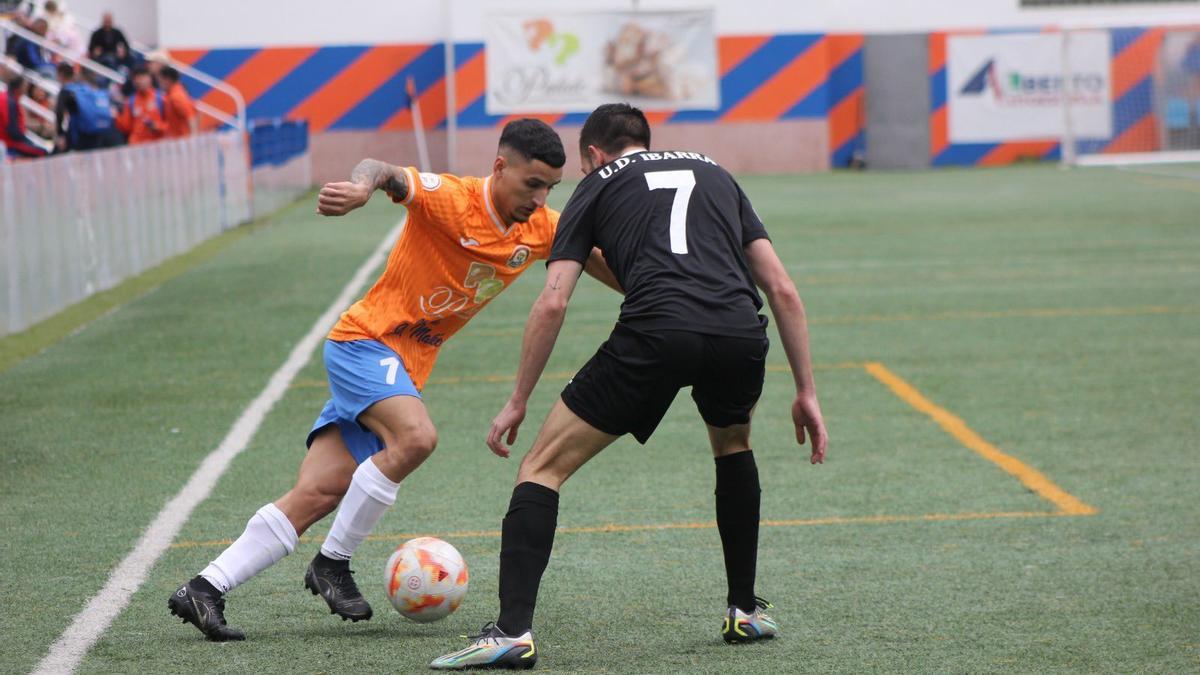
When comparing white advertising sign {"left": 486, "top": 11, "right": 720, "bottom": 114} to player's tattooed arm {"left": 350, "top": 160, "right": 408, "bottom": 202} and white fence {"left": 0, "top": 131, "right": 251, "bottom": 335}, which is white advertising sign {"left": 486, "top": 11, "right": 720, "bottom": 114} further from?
player's tattooed arm {"left": 350, "top": 160, "right": 408, "bottom": 202}

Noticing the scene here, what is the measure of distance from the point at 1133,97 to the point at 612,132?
107ft

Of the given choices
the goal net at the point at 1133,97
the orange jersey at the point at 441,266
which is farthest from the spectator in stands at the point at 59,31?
the orange jersey at the point at 441,266

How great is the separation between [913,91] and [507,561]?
3155 cm

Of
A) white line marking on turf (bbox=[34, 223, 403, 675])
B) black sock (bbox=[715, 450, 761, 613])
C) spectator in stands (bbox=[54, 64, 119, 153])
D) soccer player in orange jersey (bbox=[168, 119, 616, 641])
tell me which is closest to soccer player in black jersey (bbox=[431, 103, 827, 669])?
black sock (bbox=[715, 450, 761, 613])

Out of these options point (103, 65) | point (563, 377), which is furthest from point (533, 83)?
point (563, 377)

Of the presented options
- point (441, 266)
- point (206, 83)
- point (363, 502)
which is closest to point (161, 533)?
point (363, 502)

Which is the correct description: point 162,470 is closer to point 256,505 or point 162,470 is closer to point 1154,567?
point 256,505

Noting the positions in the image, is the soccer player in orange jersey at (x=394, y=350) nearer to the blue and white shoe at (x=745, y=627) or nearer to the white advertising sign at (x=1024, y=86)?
the blue and white shoe at (x=745, y=627)

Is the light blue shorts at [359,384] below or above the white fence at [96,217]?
above

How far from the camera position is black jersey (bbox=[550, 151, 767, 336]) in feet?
16.1

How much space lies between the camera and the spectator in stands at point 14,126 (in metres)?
17.8

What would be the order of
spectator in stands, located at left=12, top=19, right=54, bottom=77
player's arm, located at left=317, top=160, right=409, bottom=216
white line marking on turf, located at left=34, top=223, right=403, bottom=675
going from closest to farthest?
player's arm, located at left=317, top=160, right=409, bottom=216, white line marking on turf, located at left=34, top=223, right=403, bottom=675, spectator in stands, located at left=12, top=19, right=54, bottom=77

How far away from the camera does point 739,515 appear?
17.3 feet

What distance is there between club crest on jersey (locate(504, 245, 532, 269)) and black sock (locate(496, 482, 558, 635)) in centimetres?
88
